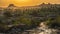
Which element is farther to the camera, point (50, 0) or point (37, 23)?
point (50, 0)

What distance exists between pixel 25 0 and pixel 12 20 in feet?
15.0

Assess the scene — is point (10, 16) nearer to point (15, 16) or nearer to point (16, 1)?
point (15, 16)

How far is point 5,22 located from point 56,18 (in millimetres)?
2907

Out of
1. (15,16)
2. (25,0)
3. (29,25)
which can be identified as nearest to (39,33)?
(29,25)

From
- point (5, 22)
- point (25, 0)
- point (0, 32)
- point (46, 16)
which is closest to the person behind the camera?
point (0, 32)

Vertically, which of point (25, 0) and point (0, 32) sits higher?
point (25, 0)

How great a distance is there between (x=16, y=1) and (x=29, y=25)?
17.7 feet

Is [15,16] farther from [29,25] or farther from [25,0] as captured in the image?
[25,0]

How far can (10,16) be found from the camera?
14969mm

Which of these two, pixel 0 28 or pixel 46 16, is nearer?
pixel 0 28

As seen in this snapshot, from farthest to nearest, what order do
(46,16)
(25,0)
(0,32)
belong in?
1. (25,0)
2. (46,16)
3. (0,32)

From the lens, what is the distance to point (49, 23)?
13.4m

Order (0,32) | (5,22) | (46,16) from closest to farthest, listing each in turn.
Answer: (0,32) < (5,22) < (46,16)

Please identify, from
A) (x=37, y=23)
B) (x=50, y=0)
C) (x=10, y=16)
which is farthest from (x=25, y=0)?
(x=37, y=23)
